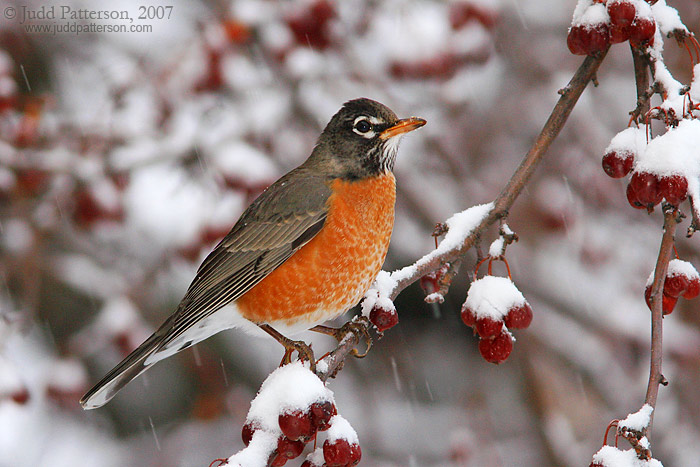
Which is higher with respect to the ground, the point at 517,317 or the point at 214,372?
the point at 214,372

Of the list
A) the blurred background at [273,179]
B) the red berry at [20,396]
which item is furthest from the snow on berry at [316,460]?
the red berry at [20,396]

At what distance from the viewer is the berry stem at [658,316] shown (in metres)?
1.38

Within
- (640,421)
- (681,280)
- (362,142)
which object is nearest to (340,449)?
(640,421)

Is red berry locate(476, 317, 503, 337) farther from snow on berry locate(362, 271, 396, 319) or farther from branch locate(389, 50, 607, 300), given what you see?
snow on berry locate(362, 271, 396, 319)

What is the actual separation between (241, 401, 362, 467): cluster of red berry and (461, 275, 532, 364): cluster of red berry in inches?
20.4

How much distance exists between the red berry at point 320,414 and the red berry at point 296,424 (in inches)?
0.5

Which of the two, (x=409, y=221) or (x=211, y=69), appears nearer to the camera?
(x=211, y=69)

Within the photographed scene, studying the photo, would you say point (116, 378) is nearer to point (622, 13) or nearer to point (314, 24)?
point (622, 13)

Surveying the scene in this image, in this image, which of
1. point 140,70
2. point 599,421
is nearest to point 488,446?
point 599,421

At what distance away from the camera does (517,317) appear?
1970 mm

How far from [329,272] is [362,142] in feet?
2.22

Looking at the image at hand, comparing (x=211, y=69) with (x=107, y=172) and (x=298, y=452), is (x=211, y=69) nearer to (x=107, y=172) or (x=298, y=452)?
(x=107, y=172)

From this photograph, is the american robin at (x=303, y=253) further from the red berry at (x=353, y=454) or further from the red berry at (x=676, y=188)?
the red berry at (x=676, y=188)

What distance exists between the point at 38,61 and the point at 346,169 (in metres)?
3.80
